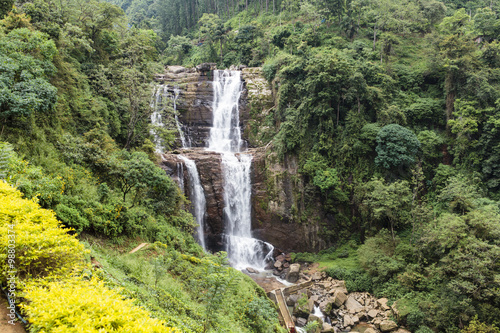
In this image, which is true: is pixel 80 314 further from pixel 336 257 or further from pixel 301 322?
pixel 336 257

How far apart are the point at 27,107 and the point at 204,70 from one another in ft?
74.8

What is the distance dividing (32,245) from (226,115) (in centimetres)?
2411

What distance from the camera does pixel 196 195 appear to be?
21688 mm

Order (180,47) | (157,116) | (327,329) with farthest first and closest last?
(180,47) < (157,116) < (327,329)

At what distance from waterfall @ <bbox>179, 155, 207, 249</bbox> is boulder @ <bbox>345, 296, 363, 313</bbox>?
34.5 feet

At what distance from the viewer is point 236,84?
96.8ft

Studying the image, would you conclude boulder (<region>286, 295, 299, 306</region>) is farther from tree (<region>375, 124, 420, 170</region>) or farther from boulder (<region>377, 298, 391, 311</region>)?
tree (<region>375, 124, 420, 170</region>)

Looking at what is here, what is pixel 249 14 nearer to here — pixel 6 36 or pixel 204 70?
pixel 204 70

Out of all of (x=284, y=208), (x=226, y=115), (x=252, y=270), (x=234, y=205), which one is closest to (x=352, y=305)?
(x=252, y=270)

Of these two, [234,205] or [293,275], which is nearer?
[293,275]

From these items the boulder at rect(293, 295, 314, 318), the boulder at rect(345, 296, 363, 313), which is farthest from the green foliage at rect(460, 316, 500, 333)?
the boulder at rect(293, 295, 314, 318)

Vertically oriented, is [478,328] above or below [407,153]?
below

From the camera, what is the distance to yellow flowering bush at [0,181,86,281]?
173 inches

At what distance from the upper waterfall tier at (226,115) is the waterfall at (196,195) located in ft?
16.5
